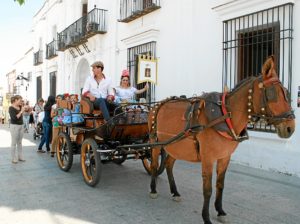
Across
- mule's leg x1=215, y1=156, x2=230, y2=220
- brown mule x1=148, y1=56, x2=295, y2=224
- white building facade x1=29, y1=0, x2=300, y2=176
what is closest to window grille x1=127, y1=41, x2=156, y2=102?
white building facade x1=29, y1=0, x2=300, y2=176

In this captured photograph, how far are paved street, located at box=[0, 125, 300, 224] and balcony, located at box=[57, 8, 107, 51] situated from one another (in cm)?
776

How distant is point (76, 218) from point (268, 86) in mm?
2772

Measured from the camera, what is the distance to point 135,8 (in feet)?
37.5

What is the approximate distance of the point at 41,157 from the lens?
909cm

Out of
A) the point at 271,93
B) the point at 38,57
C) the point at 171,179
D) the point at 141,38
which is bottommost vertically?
Answer: the point at 171,179

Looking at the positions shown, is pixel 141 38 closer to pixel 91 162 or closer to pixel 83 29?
pixel 83 29

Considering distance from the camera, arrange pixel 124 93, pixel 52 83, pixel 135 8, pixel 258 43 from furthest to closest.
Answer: pixel 52 83 → pixel 135 8 → pixel 258 43 → pixel 124 93

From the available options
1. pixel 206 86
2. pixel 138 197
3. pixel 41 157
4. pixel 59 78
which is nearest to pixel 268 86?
pixel 138 197

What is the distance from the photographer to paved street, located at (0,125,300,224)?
432 centimetres

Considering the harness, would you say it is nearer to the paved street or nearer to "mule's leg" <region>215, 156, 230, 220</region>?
"mule's leg" <region>215, 156, 230, 220</region>

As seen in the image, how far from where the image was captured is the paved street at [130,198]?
4.32 meters

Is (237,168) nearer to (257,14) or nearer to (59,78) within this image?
(257,14)

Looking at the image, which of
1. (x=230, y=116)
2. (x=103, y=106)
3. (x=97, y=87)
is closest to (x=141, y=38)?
(x=97, y=87)

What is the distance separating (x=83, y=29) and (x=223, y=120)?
12.3 metres
